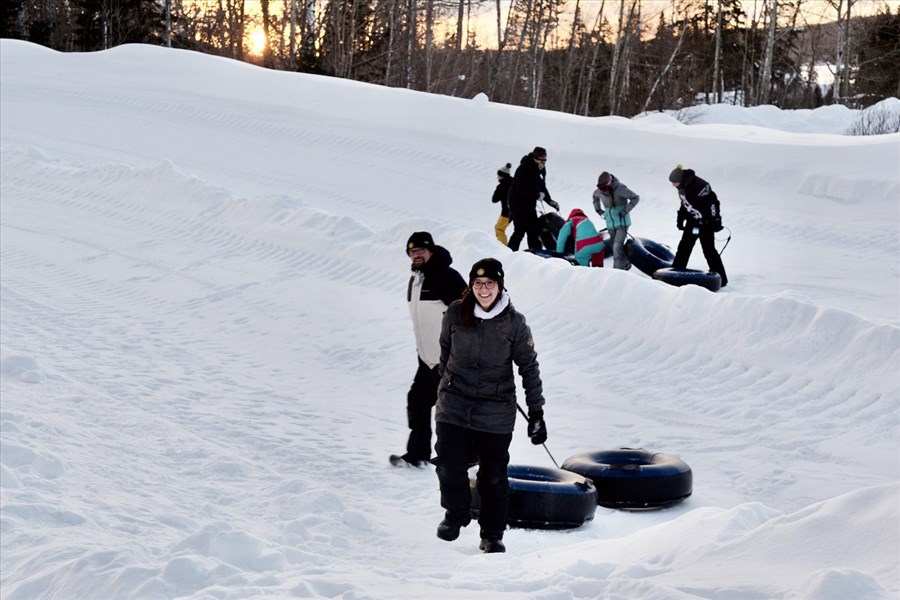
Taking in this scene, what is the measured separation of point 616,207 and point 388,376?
414 centimetres

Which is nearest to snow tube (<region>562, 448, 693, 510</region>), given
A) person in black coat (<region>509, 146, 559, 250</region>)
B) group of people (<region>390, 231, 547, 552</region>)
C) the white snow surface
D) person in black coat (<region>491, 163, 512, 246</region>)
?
the white snow surface

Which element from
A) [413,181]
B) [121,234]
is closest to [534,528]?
[121,234]

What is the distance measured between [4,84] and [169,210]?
13.5m

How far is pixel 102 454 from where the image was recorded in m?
6.77

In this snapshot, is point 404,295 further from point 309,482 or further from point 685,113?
point 685,113

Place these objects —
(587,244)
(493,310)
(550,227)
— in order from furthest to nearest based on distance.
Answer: (550,227)
(587,244)
(493,310)

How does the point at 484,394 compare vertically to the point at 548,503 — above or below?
above

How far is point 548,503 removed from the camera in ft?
19.3

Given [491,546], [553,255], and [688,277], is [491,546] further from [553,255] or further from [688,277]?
→ [553,255]

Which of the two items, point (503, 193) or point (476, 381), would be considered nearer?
point (476, 381)

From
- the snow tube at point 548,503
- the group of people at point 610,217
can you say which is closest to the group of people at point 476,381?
the snow tube at point 548,503

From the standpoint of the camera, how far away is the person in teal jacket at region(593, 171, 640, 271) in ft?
39.4

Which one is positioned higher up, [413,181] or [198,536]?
[413,181]

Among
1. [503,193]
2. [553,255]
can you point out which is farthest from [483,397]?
[503,193]
